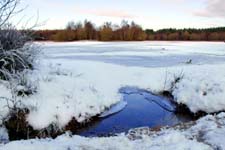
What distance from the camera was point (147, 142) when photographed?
6.10 meters

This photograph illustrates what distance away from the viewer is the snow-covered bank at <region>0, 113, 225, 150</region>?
18.4ft

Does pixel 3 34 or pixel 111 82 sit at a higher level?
pixel 3 34

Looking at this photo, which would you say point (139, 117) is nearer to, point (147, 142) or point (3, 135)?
point (147, 142)

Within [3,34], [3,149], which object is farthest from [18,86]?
[3,149]

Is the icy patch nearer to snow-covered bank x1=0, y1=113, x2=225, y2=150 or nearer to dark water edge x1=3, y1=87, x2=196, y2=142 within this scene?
dark water edge x1=3, y1=87, x2=196, y2=142

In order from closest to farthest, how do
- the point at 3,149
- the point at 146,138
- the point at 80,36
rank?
the point at 3,149
the point at 146,138
the point at 80,36

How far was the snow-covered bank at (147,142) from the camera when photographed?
5.61m

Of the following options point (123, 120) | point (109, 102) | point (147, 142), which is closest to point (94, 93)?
point (109, 102)

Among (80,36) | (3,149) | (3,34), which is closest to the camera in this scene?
(3,149)

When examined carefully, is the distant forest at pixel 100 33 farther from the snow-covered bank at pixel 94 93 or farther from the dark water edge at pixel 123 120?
the dark water edge at pixel 123 120

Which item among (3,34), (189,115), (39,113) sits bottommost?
(189,115)

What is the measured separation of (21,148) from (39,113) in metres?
2.48

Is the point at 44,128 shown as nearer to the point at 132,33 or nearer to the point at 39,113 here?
the point at 39,113

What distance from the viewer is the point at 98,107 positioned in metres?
9.89
